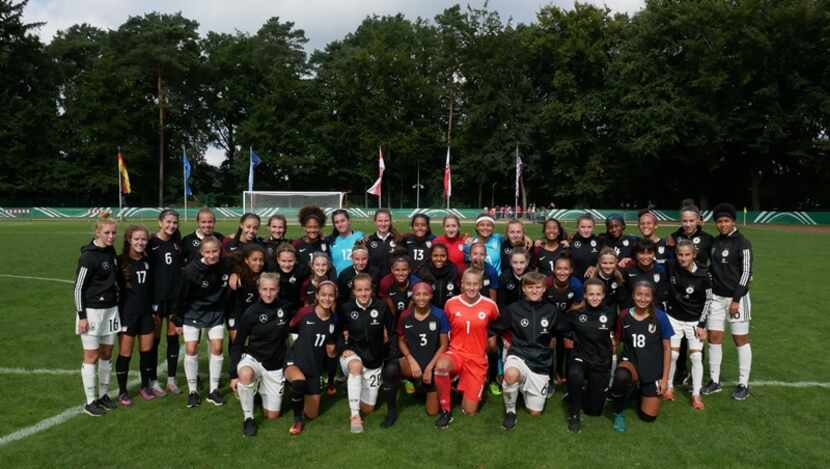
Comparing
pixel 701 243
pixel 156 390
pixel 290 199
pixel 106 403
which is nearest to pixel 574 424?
pixel 701 243

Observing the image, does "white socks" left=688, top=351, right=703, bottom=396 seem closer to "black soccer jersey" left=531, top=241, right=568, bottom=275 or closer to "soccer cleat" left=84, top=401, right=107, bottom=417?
"black soccer jersey" left=531, top=241, right=568, bottom=275

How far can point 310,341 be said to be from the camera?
512 cm

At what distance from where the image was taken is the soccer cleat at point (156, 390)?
5.56 m

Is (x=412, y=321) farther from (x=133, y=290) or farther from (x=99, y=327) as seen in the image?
(x=99, y=327)

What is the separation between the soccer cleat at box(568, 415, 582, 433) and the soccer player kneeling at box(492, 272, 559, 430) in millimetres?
346

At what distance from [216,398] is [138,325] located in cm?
105

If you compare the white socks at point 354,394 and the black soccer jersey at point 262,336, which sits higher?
the black soccer jersey at point 262,336

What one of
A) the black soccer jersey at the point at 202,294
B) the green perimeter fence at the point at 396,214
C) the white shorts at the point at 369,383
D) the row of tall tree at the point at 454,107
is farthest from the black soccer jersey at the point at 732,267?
the row of tall tree at the point at 454,107

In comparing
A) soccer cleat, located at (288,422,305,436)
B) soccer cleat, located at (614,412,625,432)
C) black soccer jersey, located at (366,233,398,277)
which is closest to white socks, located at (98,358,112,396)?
soccer cleat, located at (288,422,305,436)

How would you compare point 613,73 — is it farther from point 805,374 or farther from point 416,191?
point 805,374

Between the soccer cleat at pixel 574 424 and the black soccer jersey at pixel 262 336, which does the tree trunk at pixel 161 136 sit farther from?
the soccer cleat at pixel 574 424

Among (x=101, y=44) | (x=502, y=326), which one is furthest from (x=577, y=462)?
(x=101, y=44)

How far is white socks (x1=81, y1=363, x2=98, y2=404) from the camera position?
5.01 meters

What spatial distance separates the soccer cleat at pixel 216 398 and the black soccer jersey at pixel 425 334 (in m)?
1.93
